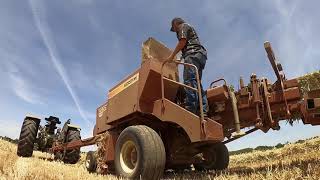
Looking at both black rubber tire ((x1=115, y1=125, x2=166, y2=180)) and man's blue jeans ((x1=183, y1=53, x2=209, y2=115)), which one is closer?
black rubber tire ((x1=115, y1=125, x2=166, y2=180))

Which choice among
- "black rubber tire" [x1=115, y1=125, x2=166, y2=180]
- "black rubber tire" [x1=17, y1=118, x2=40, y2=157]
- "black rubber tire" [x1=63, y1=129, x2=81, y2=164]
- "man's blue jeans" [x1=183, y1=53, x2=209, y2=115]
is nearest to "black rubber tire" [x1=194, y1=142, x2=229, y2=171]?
"man's blue jeans" [x1=183, y1=53, x2=209, y2=115]

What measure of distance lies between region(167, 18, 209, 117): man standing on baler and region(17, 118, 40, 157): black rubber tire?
624cm

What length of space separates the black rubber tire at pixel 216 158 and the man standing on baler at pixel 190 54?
1681 mm

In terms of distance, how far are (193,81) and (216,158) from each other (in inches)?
82.1

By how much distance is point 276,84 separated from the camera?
17.5ft

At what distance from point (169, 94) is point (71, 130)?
5927 mm

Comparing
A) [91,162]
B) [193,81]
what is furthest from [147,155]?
[91,162]

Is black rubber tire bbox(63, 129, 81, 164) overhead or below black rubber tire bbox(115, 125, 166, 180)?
overhead

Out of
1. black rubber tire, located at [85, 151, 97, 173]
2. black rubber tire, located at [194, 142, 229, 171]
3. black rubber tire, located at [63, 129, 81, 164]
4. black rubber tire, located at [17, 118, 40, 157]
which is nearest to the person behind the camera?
black rubber tire, located at [194, 142, 229, 171]

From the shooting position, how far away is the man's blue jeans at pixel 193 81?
221 inches

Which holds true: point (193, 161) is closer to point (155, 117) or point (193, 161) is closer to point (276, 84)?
point (155, 117)

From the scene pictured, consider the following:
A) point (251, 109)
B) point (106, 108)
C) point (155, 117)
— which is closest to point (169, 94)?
point (155, 117)

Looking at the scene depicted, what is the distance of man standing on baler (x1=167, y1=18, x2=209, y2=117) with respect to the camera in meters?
5.64

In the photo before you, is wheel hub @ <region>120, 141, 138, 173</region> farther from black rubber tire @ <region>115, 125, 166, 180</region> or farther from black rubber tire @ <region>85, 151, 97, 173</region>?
black rubber tire @ <region>85, 151, 97, 173</region>
